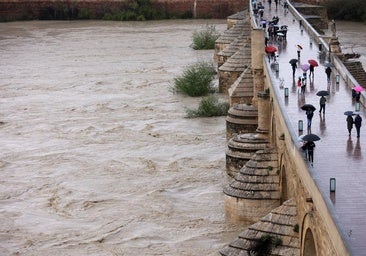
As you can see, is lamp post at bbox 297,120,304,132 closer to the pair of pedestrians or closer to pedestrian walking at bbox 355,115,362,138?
the pair of pedestrians

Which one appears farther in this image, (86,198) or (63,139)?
(63,139)

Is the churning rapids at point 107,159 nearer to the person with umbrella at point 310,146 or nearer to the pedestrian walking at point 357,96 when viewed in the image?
the pedestrian walking at point 357,96

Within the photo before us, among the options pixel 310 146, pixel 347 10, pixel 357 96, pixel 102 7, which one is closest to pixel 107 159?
pixel 357 96

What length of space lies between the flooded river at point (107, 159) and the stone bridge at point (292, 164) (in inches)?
40.3

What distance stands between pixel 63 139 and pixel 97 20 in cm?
3424

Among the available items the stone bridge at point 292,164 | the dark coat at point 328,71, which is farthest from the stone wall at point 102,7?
the dark coat at point 328,71

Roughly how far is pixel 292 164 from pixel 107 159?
33.8 feet

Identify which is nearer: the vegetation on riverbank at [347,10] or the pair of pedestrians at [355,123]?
the pair of pedestrians at [355,123]

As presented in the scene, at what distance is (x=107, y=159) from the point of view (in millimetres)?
24719

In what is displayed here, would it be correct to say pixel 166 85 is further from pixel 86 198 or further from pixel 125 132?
pixel 86 198

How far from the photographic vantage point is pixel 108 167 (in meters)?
23.9

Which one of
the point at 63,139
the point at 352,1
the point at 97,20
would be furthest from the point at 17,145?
the point at 97,20

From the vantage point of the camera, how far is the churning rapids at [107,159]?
18.4m

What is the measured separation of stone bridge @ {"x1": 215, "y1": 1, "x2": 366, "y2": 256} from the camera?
39.1ft
